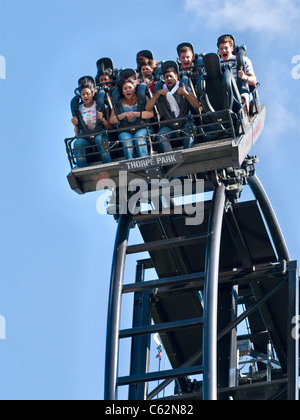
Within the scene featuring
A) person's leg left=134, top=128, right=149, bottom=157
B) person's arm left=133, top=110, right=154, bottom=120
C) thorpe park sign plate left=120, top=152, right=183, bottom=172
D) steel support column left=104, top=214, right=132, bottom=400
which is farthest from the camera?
person's arm left=133, top=110, right=154, bottom=120

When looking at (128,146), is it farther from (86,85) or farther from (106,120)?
(86,85)

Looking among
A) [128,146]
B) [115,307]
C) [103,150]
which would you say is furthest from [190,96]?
[115,307]

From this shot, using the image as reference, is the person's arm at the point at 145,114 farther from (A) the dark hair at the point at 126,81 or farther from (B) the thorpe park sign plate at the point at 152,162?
(B) the thorpe park sign plate at the point at 152,162

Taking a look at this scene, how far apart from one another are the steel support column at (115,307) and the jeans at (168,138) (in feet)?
5.03

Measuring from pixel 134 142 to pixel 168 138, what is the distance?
0.56 metres

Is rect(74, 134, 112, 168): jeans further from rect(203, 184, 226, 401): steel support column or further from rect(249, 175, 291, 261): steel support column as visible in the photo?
rect(249, 175, 291, 261): steel support column

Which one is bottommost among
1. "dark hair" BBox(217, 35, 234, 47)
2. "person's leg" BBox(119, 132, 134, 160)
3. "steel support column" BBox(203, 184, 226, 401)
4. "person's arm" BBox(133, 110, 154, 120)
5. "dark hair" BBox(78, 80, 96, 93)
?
"steel support column" BBox(203, 184, 226, 401)

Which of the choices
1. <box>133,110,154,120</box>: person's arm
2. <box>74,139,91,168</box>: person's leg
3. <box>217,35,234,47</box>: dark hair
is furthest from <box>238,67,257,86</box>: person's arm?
<box>74,139,91,168</box>: person's leg

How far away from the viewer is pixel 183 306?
73.2 ft

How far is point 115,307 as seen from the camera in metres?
19.3

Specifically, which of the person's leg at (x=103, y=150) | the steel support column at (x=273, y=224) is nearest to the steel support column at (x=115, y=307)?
the person's leg at (x=103, y=150)

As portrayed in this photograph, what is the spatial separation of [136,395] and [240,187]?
3.90m

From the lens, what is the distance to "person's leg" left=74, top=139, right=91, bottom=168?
1994 centimetres

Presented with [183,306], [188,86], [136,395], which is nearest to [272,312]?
[183,306]
